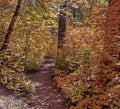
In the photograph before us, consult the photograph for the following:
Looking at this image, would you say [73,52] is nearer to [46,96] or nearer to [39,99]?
[46,96]

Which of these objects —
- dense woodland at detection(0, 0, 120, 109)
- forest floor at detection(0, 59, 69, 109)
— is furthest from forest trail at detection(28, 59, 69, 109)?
dense woodland at detection(0, 0, 120, 109)

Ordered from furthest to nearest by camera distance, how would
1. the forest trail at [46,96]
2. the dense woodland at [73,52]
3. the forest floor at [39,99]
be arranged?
the forest trail at [46,96], the forest floor at [39,99], the dense woodland at [73,52]

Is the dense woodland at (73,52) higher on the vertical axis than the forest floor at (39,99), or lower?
higher

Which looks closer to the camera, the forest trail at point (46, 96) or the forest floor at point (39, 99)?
the forest floor at point (39, 99)

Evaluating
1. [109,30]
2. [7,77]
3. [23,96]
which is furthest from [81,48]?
[109,30]

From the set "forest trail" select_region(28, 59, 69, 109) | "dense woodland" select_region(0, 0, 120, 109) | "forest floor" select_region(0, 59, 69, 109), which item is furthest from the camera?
"forest trail" select_region(28, 59, 69, 109)

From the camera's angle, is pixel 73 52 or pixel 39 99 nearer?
pixel 39 99

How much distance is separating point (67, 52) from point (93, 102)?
701 centimetres

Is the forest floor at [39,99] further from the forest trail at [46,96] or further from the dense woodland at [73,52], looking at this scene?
the dense woodland at [73,52]

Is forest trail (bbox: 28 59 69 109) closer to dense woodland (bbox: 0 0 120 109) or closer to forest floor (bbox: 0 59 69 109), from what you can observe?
forest floor (bbox: 0 59 69 109)

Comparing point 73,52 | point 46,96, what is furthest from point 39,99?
point 73,52

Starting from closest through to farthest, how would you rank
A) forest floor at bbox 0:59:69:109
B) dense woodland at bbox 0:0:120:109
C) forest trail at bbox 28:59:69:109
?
dense woodland at bbox 0:0:120:109 < forest floor at bbox 0:59:69:109 < forest trail at bbox 28:59:69:109

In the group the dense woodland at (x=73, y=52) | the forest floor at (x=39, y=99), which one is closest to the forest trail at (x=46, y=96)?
the forest floor at (x=39, y=99)

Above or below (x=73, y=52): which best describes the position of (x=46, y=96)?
below
